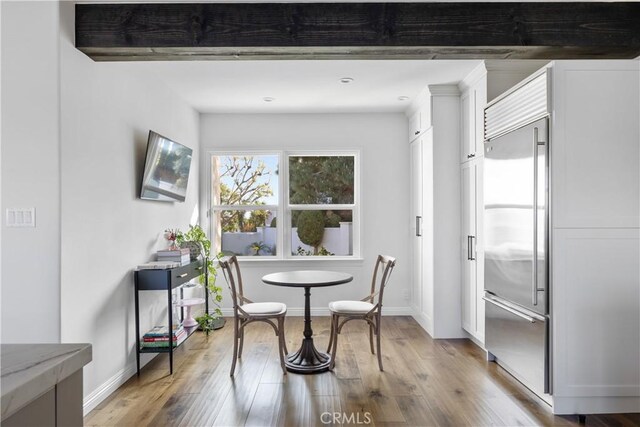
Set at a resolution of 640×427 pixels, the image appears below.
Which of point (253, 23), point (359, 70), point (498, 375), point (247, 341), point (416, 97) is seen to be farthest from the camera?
point (416, 97)

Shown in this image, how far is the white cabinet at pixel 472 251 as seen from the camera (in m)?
3.99


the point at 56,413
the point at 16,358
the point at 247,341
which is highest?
the point at 16,358

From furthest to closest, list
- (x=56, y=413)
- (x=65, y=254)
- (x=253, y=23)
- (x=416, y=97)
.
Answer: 1. (x=416, y=97)
2. (x=253, y=23)
3. (x=65, y=254)
4. (x=56, y=413)

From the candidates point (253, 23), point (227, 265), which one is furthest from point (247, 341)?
point (253, 23)

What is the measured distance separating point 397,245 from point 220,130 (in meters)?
2.67

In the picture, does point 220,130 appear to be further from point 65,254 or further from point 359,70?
point 65,254

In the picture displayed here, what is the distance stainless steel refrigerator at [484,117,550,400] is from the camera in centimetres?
279

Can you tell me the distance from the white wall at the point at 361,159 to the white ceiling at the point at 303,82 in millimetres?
222

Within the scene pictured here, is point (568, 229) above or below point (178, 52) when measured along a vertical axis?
below

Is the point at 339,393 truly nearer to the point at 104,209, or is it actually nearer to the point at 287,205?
the point at 104,209

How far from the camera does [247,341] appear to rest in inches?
177

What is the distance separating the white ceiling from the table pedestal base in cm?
234

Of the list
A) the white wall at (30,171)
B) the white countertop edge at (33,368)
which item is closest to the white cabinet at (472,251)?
the white wall at (30,171)

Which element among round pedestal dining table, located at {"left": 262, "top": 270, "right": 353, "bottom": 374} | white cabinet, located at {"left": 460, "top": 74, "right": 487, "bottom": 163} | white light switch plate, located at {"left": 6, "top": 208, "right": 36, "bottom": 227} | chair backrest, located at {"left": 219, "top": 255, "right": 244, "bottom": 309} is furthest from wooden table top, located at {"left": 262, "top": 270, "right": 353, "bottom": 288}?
white light switch plate, located at {"left": 6, "top": 208, "right": 36, "bottom": 227}
